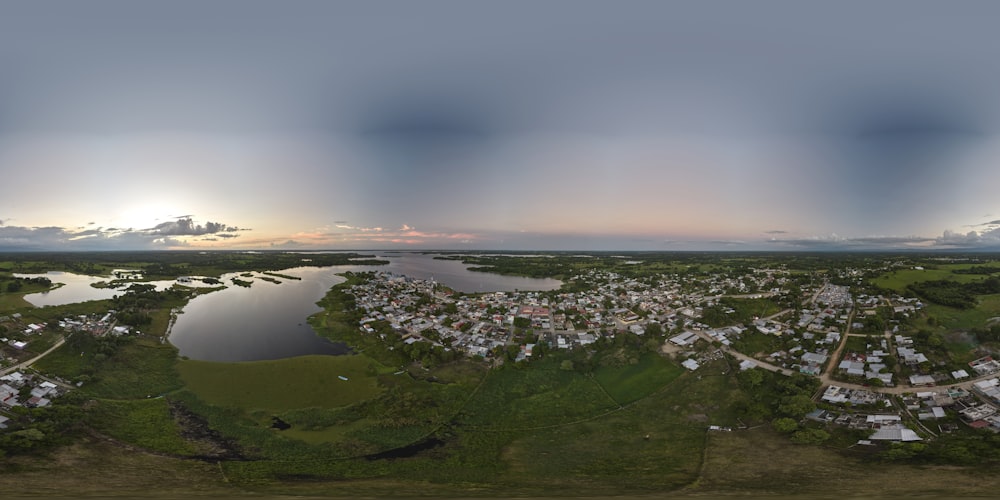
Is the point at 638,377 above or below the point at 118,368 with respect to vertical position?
below

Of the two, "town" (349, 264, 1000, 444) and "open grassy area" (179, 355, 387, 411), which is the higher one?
"town" (349, 264, 1000, 444)

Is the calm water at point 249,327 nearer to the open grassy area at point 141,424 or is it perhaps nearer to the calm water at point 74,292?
the open grassy area at point 141,424

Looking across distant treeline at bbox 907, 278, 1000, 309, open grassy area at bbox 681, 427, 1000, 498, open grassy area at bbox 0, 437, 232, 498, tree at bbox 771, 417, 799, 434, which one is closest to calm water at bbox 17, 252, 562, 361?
open grassy area at bbox 0, 437, 232, 498

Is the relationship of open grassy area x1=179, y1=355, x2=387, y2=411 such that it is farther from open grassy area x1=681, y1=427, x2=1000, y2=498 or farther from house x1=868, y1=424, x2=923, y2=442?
house x1=868, y1=424, x2=923, y2=442

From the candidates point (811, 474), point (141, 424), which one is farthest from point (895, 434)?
point (141, 424)

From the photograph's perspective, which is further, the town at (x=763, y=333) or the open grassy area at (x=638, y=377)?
the open grassy area at (x=638, y=377)

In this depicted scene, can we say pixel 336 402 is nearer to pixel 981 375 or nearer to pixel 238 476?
pixel 238 476

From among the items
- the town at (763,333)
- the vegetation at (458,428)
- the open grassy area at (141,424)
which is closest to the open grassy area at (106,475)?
the vegetation at (458,428)

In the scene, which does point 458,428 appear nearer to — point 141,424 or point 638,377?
point 638,377
